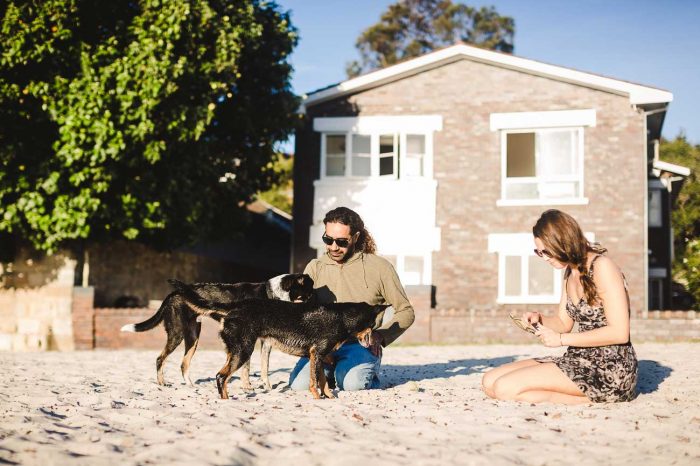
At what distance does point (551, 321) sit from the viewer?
7254 mm

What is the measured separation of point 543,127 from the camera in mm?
22047

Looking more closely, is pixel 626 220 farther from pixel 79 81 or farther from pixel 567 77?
pixel 79 81

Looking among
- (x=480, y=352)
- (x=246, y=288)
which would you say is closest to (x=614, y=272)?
(x=246, y=288)

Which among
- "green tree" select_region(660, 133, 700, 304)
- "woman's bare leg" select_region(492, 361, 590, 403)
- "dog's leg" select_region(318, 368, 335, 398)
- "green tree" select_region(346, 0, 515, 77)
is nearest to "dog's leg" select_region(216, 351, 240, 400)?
"dog's leg" select_region(318, 368, 335, 398)

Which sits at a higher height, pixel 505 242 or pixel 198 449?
pixel 505 242

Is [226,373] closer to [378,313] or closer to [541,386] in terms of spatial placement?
[378,313]

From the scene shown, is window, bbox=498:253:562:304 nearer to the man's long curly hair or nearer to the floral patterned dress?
the man's long curly hair

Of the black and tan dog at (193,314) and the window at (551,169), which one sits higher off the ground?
the window at (551,169)

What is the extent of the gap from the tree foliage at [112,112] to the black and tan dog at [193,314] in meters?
7.93

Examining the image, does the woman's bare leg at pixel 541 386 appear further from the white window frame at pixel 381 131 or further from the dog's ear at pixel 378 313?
the white window frame at pixel 381 131

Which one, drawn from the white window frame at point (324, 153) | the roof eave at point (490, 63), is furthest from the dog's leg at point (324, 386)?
the white window frame at point (324, 153)

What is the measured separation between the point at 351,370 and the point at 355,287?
88cm

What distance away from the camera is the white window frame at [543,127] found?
21719 mm

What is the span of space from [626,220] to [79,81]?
14.9 metres
